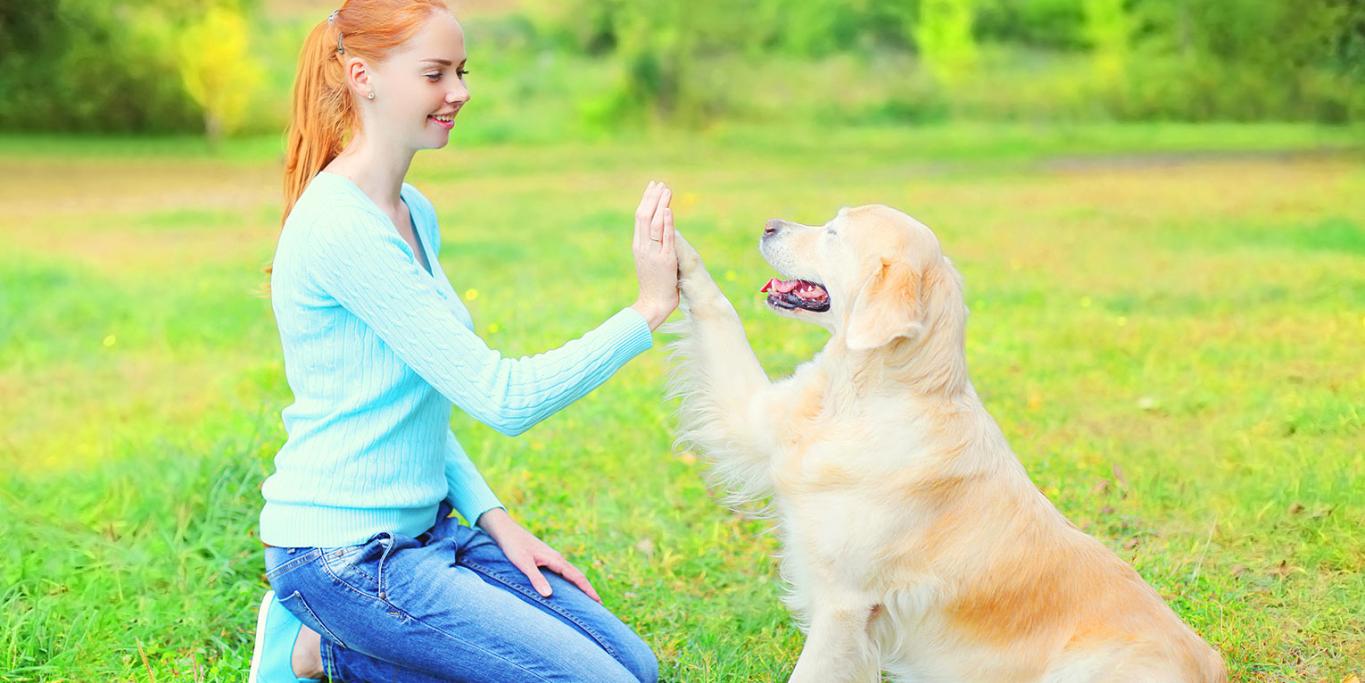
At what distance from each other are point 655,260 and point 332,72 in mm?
869

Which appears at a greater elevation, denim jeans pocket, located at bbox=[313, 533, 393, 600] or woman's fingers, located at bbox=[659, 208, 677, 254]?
woman's fingers, located at bbox=[659, 208, 677, 254]

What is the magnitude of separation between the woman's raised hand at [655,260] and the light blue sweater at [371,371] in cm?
6

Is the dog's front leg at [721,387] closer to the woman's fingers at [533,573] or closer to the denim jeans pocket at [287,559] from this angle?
the woman's fingers at [533,573]

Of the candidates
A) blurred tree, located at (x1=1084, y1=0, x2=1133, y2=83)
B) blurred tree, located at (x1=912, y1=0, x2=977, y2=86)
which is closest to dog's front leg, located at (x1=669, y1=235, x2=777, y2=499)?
blurred tree, located at (x1=912, y1=0, x2=977, y2=86)

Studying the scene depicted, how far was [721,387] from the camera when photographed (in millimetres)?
3238

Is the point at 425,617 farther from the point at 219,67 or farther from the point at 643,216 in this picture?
the point at 219,67

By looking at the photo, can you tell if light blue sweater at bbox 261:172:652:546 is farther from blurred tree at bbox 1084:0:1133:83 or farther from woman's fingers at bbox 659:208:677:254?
blurred tree at bbox 1084:0:1133:83

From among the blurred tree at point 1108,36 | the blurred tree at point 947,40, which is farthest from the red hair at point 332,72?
the blurred tree at point 1108,36

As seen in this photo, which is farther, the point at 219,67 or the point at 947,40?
the point at 947,40

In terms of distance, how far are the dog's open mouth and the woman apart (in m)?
0.36

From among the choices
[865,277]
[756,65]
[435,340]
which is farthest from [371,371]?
[756,65]

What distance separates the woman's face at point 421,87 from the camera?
2852 mm

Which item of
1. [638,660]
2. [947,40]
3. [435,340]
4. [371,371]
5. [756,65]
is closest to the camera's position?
[435,340]

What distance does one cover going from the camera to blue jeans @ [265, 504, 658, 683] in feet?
9.10
